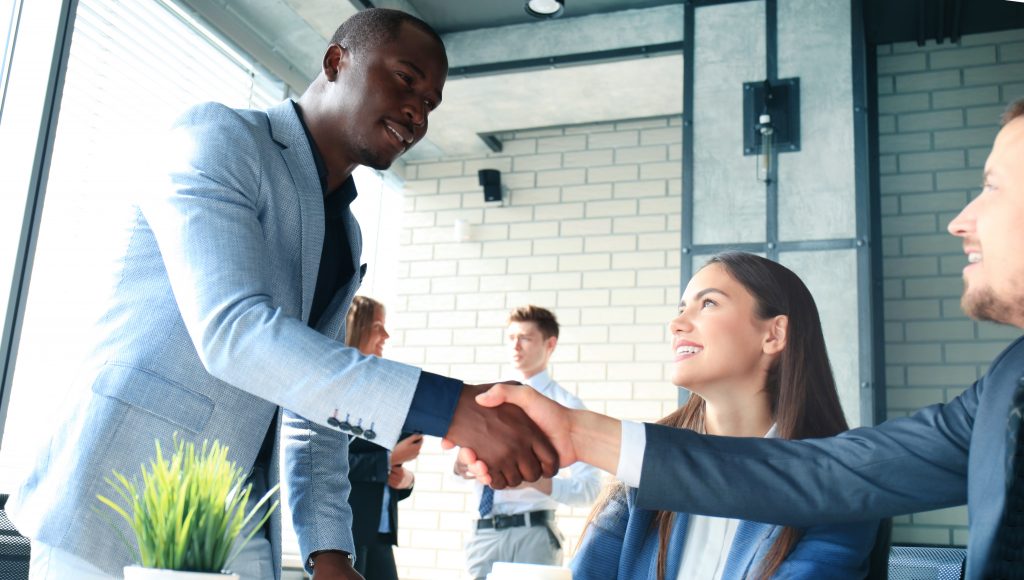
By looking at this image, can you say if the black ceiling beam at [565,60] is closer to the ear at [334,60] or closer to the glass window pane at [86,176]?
the glass window pane at [86,176]

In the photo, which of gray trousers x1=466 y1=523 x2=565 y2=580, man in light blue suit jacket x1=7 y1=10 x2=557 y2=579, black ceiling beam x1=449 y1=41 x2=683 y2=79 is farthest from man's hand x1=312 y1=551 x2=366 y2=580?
black ceiling beam x1=449 y1=41 x2=683 y2=79

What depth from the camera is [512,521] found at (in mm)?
→ 4477

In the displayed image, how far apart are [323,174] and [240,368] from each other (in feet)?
2.16

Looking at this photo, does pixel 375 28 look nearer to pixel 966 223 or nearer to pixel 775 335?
pixel 775 335

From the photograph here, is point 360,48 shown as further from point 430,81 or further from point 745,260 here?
point 745,260

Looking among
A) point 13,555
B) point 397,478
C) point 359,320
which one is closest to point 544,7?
point 359,320

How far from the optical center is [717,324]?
84.8 inches

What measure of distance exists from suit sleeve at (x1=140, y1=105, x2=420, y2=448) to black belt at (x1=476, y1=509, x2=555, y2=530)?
3.06 m

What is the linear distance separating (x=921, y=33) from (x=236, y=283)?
200 inches

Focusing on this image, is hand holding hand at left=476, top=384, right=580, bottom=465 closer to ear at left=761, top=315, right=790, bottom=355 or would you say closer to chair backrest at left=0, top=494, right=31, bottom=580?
ear at left=761, top=315, right=790, bottom=355

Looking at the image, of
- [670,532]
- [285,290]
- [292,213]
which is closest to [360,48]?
[292,213]

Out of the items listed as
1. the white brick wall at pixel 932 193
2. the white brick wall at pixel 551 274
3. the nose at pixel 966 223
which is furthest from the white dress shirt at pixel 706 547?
the white brick wall at pixel 551 274

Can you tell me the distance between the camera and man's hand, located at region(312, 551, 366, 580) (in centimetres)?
178

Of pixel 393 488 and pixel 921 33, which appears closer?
pixel 393 488
